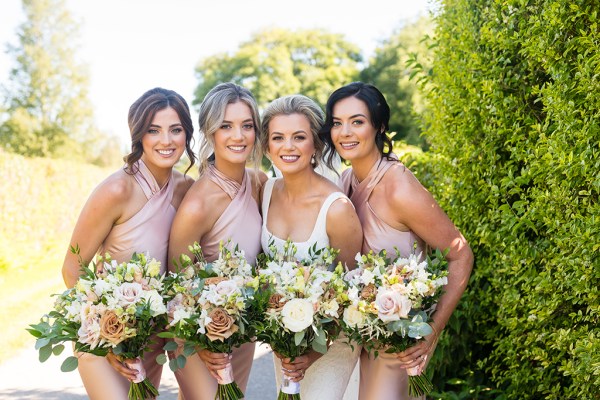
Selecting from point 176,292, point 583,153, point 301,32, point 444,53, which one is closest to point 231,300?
point 176,292

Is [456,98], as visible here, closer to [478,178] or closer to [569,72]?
[478,178]

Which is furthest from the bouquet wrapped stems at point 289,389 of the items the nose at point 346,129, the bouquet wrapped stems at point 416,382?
the nose at point 346,129

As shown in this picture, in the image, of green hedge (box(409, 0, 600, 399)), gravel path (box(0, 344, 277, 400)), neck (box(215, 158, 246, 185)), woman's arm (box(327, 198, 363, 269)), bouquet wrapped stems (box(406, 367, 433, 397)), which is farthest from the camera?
gravel path (box(0, 344, 277, 400))

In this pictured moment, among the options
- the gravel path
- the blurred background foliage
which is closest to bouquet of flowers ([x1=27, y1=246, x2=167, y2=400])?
the blurred background foliage

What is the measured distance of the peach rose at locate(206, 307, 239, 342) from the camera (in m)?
3.07

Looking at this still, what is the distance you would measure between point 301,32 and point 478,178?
42.9 meters

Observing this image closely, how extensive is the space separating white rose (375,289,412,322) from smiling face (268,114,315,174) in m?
1.08

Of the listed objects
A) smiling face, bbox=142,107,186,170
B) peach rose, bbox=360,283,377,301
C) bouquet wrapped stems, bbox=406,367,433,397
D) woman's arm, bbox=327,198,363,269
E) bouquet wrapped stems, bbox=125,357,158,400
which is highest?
smiling face, bbox=142,107,186,170

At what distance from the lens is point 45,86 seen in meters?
38.7

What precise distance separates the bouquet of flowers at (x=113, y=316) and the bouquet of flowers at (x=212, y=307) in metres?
0.10

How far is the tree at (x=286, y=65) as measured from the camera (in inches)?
1660

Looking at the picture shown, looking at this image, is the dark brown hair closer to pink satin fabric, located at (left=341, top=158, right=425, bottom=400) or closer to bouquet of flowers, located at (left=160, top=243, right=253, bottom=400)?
bouquet of flowers, located at (left=160, top=243, right=253, bottom=400)

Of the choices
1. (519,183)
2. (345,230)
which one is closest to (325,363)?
(345,230)

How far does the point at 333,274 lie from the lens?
128 inches
